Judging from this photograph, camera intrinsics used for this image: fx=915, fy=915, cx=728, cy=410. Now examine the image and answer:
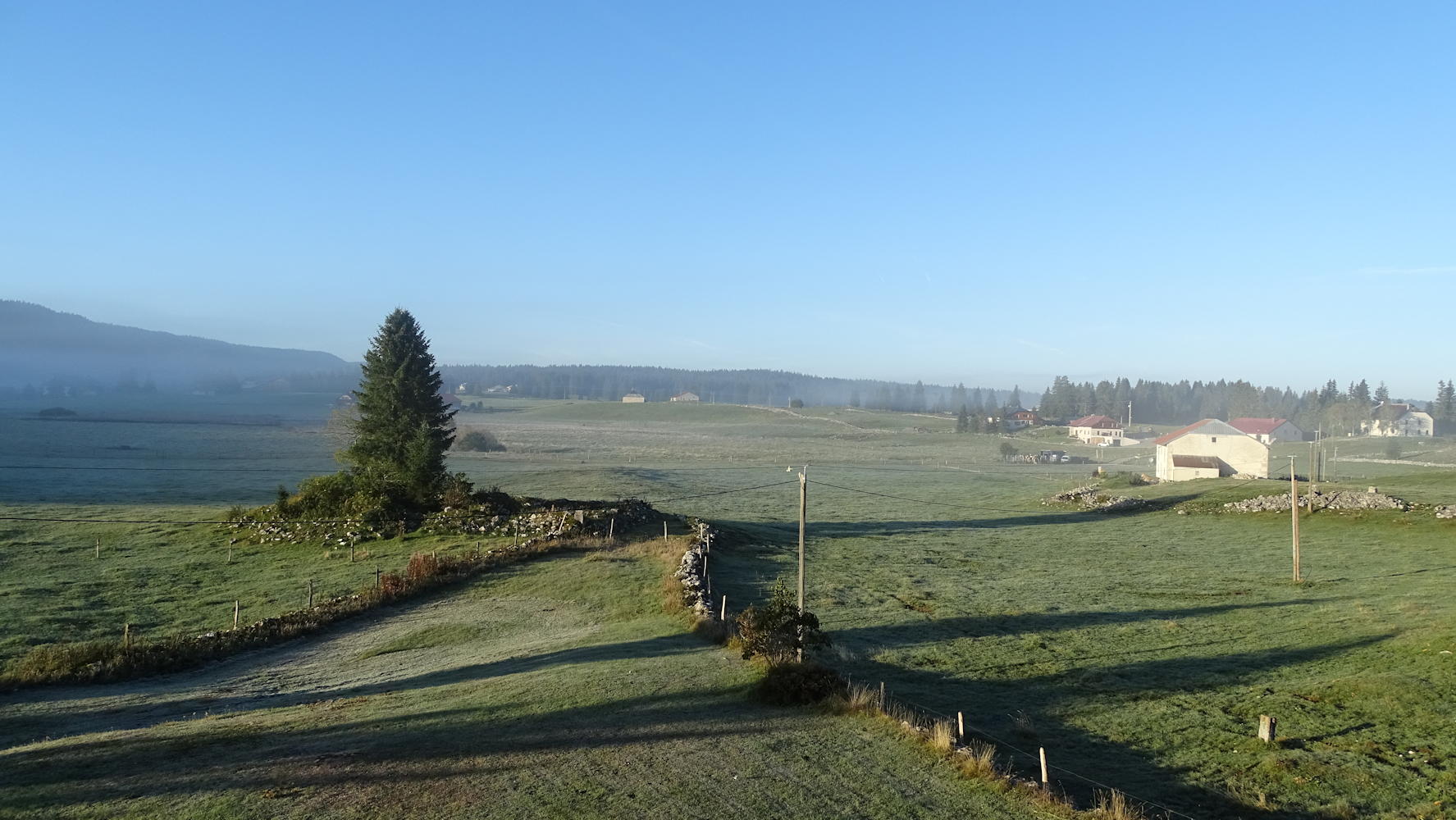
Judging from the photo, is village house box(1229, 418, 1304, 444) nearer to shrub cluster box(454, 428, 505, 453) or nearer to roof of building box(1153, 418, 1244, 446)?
roof of building box(1153, 418, 1244, 446)

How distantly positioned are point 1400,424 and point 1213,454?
9931 centimetres

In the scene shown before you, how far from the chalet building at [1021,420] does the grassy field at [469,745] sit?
540 feet

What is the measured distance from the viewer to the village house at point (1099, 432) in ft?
468

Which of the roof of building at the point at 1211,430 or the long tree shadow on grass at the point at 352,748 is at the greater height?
the roof of building at the point at 1211,430

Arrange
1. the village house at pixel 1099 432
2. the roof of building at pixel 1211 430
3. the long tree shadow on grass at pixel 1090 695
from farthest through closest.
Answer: the village house at pixel 1099 432
the roof of building at pixel 1211 430
the long tree shadow on grass at pixel 1090 695

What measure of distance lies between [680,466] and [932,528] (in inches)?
1929

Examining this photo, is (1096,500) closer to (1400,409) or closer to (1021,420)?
(1400,409)

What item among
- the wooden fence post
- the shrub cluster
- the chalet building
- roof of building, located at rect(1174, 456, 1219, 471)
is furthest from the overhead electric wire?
the chalet building

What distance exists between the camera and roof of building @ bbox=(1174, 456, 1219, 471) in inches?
3098

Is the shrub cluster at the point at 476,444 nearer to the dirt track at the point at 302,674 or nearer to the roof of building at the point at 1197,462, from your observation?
the roof of building at the point at 1197,462

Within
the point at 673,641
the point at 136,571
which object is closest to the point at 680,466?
the point at 136,571

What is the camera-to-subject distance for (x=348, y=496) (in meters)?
45.5

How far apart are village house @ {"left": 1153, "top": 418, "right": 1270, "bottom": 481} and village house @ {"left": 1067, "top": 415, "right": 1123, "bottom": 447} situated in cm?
5914

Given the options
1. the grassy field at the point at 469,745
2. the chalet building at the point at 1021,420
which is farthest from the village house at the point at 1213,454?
the chalet building at the point at 1021,420
